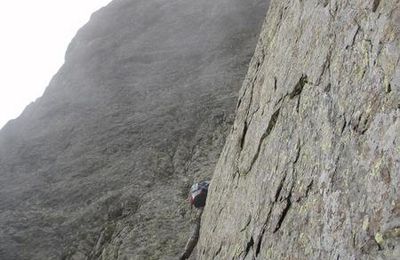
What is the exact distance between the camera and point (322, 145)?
9258 millimetres

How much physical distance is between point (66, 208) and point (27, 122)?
1256 cm

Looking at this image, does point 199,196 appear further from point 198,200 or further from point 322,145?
point 322,145

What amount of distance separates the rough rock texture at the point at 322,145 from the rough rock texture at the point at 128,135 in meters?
9.01

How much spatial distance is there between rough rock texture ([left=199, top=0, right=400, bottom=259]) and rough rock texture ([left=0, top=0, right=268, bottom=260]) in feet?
29.5

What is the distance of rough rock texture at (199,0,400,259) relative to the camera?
23.8ft

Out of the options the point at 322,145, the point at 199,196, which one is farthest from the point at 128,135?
the point at 322,145

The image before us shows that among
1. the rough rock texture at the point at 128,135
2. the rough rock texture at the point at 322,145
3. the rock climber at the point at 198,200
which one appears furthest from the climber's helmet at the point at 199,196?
the rough rock texture at the point at 322,145

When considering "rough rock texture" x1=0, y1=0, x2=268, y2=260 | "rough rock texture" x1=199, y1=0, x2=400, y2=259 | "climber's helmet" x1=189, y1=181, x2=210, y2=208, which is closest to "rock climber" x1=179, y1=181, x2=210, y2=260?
"climber's helmet" x1=189, y1=181, x2=210, y2=208

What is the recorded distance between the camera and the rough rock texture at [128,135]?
78.5 feet

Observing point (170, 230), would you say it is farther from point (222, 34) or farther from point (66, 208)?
point (222, 34)

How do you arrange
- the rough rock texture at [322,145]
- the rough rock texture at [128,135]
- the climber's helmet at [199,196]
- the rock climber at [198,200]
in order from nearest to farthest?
the rough rock texture at [322,145], the rock climber at [198,200], the climber's helmet at [199,196], the rough rock texture at [128,135]

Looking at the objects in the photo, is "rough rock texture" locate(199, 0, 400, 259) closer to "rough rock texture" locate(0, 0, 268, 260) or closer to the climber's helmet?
the climber's helmet

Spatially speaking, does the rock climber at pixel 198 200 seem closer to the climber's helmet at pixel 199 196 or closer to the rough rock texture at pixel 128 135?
the climber's helmet at pixel 199 196

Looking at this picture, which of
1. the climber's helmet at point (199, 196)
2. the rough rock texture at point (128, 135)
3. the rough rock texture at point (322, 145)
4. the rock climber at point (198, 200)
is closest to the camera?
the rough rock texture at point (322, 145)
